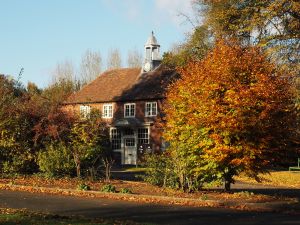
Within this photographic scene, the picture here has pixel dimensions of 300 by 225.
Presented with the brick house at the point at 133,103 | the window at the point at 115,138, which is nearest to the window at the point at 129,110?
the brick house at the point at 133,103

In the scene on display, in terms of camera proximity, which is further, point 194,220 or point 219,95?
point 219,95

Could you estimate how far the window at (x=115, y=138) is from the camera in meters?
43.7

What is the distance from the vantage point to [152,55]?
47031 millimetres

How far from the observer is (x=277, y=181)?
29406 millimetres

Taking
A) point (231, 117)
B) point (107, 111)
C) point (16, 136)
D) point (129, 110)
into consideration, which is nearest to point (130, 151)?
point (129, 110)

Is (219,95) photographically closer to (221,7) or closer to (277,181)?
(277,181)

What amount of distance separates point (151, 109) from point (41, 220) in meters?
30.5

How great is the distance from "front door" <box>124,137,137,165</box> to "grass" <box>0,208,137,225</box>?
97.1 feet

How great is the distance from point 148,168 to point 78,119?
592cm

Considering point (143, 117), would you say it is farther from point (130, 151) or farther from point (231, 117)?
point (231, 117)

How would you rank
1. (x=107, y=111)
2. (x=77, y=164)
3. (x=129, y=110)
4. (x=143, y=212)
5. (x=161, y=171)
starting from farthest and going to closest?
1. (x=107, y=111)
2. (x=129, y=110)
3. (x=77, y=164)
4. (x=161, y=171)
5. (x=143, y=212)

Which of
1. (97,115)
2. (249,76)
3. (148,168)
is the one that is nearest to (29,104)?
(97,115)

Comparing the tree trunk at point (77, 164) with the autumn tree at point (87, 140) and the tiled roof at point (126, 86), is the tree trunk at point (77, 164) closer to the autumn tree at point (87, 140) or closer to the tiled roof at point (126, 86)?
the autumn tree at point (87, 140)

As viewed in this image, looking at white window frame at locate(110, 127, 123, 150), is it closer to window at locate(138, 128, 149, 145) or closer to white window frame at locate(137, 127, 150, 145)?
white window frame at locate(137, 127, 150, 145)
